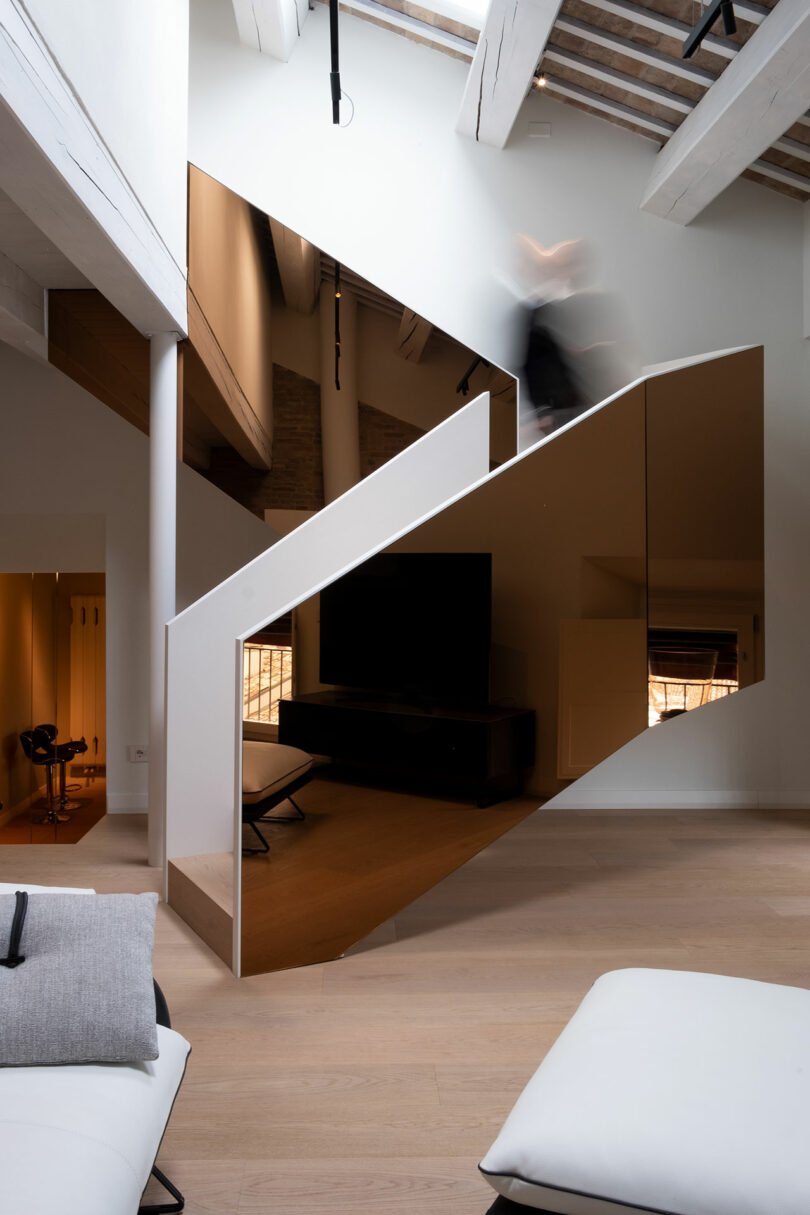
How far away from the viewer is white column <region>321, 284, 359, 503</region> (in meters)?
4.81

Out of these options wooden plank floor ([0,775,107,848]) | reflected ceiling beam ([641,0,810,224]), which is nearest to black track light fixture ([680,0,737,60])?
reflected ceiling beam ([641,0,810,224])

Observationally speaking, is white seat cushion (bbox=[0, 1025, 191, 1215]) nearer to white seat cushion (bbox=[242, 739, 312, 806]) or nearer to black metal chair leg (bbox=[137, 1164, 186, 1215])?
black metal chair leg (bbox=[137, 1164, 186, 1215])

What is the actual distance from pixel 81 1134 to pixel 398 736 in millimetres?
1928

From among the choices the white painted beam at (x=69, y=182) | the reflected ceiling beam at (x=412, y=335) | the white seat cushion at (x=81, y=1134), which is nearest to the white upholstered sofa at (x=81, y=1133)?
the white seat cushion at (x=81, y=1134)

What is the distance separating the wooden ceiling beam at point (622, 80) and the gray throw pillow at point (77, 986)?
4.79 m

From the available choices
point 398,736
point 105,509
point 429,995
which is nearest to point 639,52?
point 398,736

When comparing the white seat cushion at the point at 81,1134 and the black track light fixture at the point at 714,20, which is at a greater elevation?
the black track light fixture at the point at 714,20

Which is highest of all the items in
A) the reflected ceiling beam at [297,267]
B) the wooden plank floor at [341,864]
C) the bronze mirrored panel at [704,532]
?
the reflected ceiling beam at [297,267]

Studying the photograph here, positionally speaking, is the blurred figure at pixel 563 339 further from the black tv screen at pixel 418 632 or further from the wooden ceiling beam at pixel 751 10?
the black tv screen at pixel 418 632

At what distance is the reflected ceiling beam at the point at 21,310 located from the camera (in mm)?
4093

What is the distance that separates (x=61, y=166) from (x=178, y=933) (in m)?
2.72

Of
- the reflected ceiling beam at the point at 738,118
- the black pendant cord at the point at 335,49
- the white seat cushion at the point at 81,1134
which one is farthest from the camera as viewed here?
the reflected ceiling beam at the point at 738,118

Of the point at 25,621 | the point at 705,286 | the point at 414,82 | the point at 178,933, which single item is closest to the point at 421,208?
the point at 414,82

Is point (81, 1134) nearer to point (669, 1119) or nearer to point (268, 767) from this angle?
point (669, 1119)
